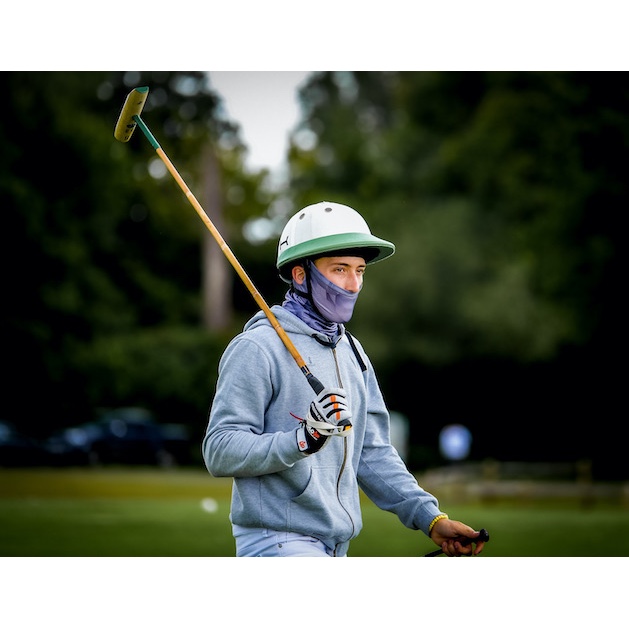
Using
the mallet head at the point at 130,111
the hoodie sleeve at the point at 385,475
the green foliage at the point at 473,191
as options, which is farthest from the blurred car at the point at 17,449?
the hoodie sleeve at the point at 385,475

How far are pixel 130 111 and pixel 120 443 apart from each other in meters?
17.1

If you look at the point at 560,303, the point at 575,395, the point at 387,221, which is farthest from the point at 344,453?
the point at 387,221

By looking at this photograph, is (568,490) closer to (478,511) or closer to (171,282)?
(478,511)

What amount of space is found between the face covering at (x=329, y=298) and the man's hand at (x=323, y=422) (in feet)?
1.20

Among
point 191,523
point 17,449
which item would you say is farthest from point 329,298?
point 17,449

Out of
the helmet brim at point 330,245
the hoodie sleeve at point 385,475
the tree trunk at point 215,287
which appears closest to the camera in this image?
the helmet brim at point 330,245

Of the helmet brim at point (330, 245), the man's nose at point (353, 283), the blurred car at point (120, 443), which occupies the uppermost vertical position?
the blurred car at point (120, 443)

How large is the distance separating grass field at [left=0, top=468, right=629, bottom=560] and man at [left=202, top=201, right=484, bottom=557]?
17.1 ft

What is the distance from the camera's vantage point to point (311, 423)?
2.57 metres

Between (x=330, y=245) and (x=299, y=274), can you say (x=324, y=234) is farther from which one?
(x=299, y=274)

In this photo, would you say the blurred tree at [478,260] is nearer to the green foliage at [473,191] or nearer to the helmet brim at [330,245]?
the green foliage at [473,191]

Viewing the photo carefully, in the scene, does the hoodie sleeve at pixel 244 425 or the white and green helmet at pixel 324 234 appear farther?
the white and green helmet at pixel 324 234

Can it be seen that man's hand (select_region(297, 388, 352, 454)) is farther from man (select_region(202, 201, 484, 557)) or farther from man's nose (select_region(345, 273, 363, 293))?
man's nose (select_region(345, 273, 363, 293))

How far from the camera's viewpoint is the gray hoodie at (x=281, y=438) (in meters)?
2.66
